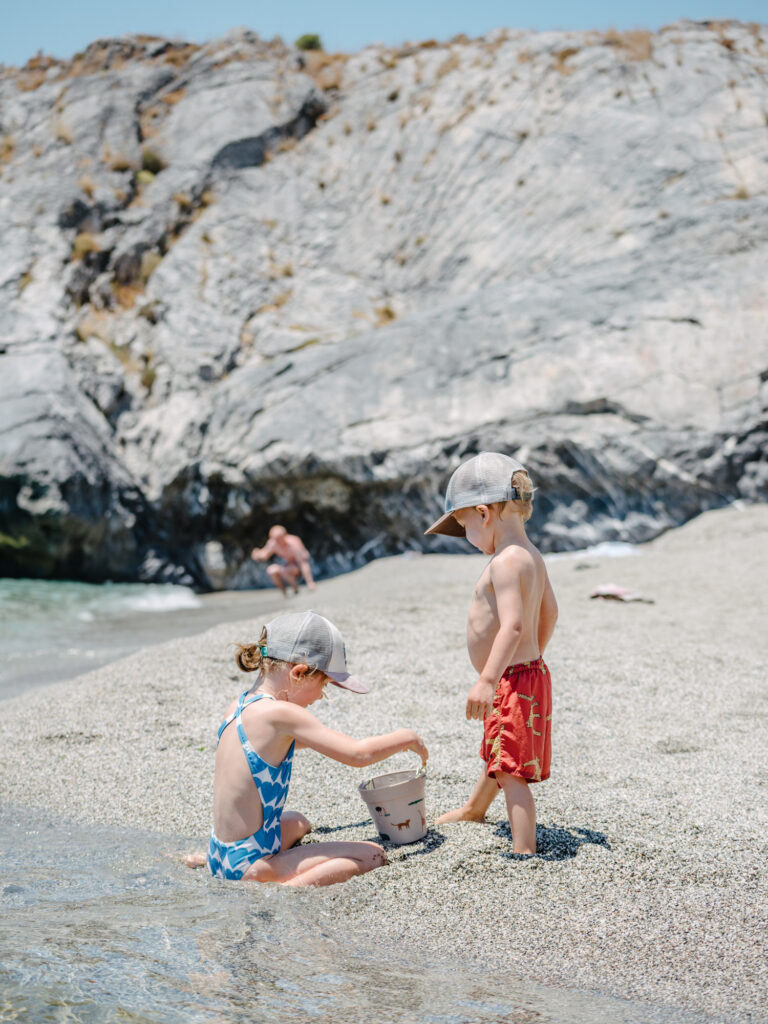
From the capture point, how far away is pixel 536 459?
14.5 meters

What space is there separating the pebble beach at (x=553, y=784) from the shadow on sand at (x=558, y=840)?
11 mm

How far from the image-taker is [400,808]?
340 centimetres

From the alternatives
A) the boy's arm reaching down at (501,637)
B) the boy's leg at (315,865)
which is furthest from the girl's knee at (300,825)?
the boy's arm reaching down at (501,637)

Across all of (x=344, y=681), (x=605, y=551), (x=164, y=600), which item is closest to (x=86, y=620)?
(x=164, y=600)

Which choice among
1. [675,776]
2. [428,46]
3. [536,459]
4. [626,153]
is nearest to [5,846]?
[675,776]

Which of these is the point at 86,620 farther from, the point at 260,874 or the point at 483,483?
the point at 483,483

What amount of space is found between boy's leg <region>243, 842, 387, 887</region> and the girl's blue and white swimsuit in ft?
0.13

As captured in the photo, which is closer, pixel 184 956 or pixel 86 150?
pixel 184 956

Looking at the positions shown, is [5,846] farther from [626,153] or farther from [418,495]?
[626,153]

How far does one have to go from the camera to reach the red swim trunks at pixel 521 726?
127 inches

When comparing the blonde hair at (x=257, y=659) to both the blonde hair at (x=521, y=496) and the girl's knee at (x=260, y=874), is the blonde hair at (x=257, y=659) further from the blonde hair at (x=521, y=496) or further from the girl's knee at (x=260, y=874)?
the blonde hair at (x=521, y=496)

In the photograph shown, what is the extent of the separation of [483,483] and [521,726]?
934 mm

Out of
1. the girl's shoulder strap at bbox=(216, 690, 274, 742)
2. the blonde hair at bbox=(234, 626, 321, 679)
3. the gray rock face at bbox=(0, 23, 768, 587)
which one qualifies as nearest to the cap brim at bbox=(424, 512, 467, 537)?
the blonde hair at bbox=(234, 626, 321, 679)

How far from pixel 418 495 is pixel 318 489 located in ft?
7.11
